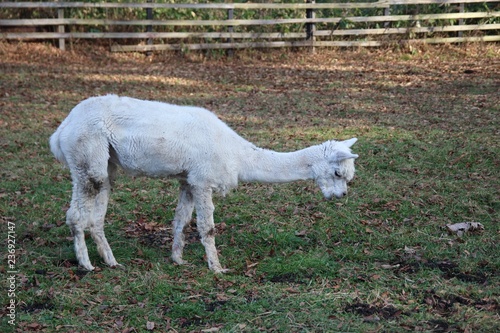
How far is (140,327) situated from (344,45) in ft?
51.2

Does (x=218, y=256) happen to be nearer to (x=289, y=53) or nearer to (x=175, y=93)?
(x=175, y=93)

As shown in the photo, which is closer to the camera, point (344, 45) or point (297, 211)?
point (297, 211)

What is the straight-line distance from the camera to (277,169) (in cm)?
645

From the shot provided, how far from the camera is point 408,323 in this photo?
5152mm

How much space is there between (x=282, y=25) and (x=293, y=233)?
1327cm

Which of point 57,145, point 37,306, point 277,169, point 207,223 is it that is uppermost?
point 57,145

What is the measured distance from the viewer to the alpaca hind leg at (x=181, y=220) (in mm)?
6586

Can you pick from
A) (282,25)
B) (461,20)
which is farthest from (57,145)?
(461,20)

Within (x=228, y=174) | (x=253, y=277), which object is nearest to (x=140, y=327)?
(x=253, y=277)

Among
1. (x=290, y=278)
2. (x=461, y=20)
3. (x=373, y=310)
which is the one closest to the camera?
(x=373, y=310)

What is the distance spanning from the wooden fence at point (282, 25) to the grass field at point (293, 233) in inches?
162

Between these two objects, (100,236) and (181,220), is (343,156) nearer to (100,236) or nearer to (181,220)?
(181,220)

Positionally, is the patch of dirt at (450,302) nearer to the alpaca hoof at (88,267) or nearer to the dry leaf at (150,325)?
the dry leaf at (150,325)

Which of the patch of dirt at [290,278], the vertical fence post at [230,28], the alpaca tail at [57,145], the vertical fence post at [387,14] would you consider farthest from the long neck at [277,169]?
the vertical fence post at [387,14]
